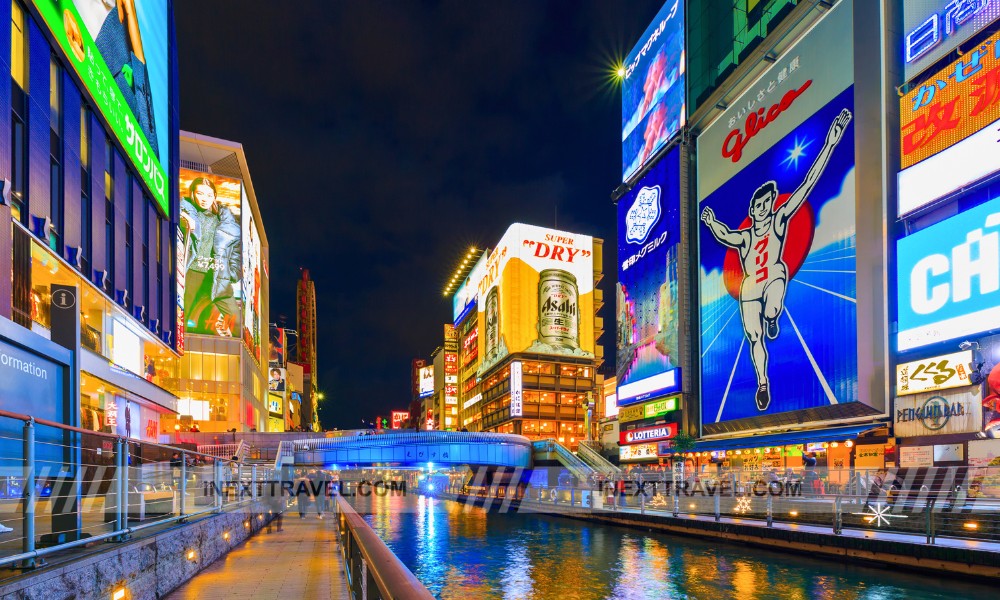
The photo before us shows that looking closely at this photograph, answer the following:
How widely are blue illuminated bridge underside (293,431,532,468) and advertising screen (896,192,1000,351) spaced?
34.0 m

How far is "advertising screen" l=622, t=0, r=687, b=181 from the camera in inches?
2406

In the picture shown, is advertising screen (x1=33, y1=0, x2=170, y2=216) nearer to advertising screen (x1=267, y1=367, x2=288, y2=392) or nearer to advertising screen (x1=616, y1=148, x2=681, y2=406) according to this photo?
advertising screen (x1=616, y1=148, x2=681, y2=406)

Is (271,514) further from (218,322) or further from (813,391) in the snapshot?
(218,322)

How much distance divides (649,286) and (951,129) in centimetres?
3082

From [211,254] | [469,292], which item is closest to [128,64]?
[211,254]

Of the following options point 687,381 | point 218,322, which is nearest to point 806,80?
point 687,381

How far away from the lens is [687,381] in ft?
183

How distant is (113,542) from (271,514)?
16.6 m

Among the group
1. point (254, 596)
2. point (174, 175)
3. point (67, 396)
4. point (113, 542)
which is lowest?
point (254, 596)

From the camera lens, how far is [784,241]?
42.8m

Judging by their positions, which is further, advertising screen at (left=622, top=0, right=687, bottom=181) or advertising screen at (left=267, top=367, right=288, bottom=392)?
advertising screen at (left=267, top=367, right=288, bottom=392)

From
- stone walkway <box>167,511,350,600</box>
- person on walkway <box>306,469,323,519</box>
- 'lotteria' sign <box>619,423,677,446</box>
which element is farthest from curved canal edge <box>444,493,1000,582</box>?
'lotteria' sign <box>619,423,677,446</box>

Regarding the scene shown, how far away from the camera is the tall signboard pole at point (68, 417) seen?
581 centimetres

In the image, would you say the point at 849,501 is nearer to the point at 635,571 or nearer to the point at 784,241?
the point at 635,571
